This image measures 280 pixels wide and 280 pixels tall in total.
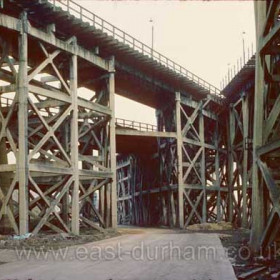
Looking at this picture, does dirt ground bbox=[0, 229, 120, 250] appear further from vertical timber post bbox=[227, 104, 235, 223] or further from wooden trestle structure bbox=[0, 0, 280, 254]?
vertical timber post bbox=[227, 104, 235, 223]

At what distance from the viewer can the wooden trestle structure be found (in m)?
10.2

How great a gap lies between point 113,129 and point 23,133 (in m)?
6.86

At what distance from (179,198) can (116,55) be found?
32.3ft

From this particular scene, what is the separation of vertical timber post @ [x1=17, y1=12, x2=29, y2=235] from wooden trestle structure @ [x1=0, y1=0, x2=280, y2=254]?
1.4 inches

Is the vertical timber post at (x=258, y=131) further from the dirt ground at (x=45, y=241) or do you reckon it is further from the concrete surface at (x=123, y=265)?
the dirt ground at (x=45, y=241)

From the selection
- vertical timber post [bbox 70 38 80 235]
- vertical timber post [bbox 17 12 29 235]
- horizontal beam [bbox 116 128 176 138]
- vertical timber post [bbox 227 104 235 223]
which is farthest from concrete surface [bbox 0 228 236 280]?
vertical timber post [bbox 227 104 235 223]

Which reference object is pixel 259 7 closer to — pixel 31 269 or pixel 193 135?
pixel 31 269

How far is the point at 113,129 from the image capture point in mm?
21953

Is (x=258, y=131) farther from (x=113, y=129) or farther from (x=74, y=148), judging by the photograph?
(x=113, y=129)

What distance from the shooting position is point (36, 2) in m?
16.8

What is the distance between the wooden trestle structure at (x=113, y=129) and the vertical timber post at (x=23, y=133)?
0.12 feet

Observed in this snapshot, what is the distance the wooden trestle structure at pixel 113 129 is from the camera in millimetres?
10172

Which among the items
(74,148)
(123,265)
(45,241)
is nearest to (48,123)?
(74,148)

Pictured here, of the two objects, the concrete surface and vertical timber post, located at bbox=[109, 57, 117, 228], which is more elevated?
vertical timber post, located at bbox=[109, 57, 117, 228]
